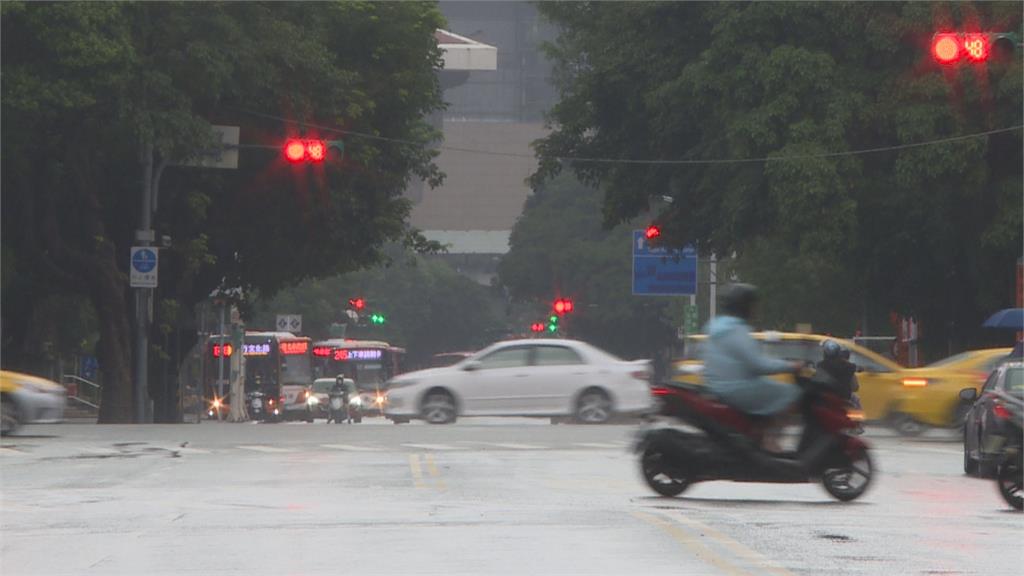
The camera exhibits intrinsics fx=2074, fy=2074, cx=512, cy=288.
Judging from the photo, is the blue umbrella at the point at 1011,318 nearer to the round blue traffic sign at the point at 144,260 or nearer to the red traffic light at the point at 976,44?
the red traffic light at the point at 976,44

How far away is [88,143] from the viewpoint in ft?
138

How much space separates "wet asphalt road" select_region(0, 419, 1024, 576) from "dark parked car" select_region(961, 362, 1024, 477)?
1.30 ft

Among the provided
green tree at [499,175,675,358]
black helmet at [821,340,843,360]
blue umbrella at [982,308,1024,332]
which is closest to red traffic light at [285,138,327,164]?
black helmet at [821,340,843,360]

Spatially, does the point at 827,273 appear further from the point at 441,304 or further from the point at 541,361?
the point at 441,304

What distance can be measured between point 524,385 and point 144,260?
10.2 metres

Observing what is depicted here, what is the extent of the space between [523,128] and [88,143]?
13823cm

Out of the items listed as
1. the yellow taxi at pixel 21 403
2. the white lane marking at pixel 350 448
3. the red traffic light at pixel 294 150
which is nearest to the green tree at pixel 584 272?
the red traffic light at pixel 294 150

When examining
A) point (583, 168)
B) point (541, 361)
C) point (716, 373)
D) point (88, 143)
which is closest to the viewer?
point (716, 373)

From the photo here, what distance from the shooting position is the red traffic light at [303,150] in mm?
35469

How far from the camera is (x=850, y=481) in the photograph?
17.2 meters

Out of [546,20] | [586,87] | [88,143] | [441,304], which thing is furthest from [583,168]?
[441,304]

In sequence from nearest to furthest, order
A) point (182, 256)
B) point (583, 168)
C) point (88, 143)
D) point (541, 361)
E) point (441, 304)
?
point (541, 361) → point (88, 143) → point (182, 256) → point (583, 168) → point (441, 304)

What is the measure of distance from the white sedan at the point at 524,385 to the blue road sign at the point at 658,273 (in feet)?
65.3

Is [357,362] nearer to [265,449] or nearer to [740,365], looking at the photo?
[265,449]
